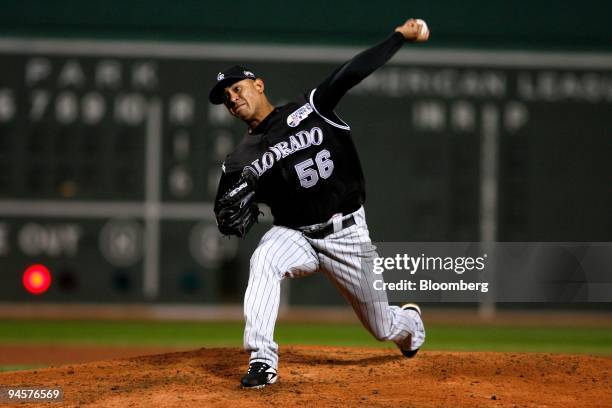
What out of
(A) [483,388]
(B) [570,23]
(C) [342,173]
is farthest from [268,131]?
(B) [570,23]

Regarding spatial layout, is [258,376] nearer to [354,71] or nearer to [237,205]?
[237,205]

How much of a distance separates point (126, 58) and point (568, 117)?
4518mm

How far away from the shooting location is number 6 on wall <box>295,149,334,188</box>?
12.0 ft

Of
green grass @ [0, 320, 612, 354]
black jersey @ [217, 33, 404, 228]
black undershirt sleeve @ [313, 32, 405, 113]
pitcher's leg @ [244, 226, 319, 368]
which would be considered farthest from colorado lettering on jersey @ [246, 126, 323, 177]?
green grass @ [0, 320, 612, 354]

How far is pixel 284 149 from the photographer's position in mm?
3658

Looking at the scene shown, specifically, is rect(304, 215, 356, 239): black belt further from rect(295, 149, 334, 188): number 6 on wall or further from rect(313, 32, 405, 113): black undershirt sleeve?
rect(313, 32, 405, 113): black undershirt sleeve

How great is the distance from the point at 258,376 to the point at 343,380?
0.47 meters

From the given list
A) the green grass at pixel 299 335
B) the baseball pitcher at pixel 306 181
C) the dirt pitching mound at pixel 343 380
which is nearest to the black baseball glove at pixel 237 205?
the baseball pitcher at pixel 306 181

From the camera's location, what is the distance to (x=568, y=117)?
28.4 ft

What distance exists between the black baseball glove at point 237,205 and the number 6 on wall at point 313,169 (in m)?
0.21

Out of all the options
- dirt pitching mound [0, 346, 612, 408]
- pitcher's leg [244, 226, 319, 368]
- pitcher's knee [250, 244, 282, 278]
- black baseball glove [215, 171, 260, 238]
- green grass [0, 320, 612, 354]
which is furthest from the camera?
green grass [0, 320, 612, 354]

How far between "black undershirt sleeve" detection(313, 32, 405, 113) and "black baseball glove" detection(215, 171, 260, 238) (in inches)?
17.6

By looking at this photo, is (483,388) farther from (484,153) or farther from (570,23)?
(570,23)

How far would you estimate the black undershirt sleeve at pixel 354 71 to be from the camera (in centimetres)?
357
